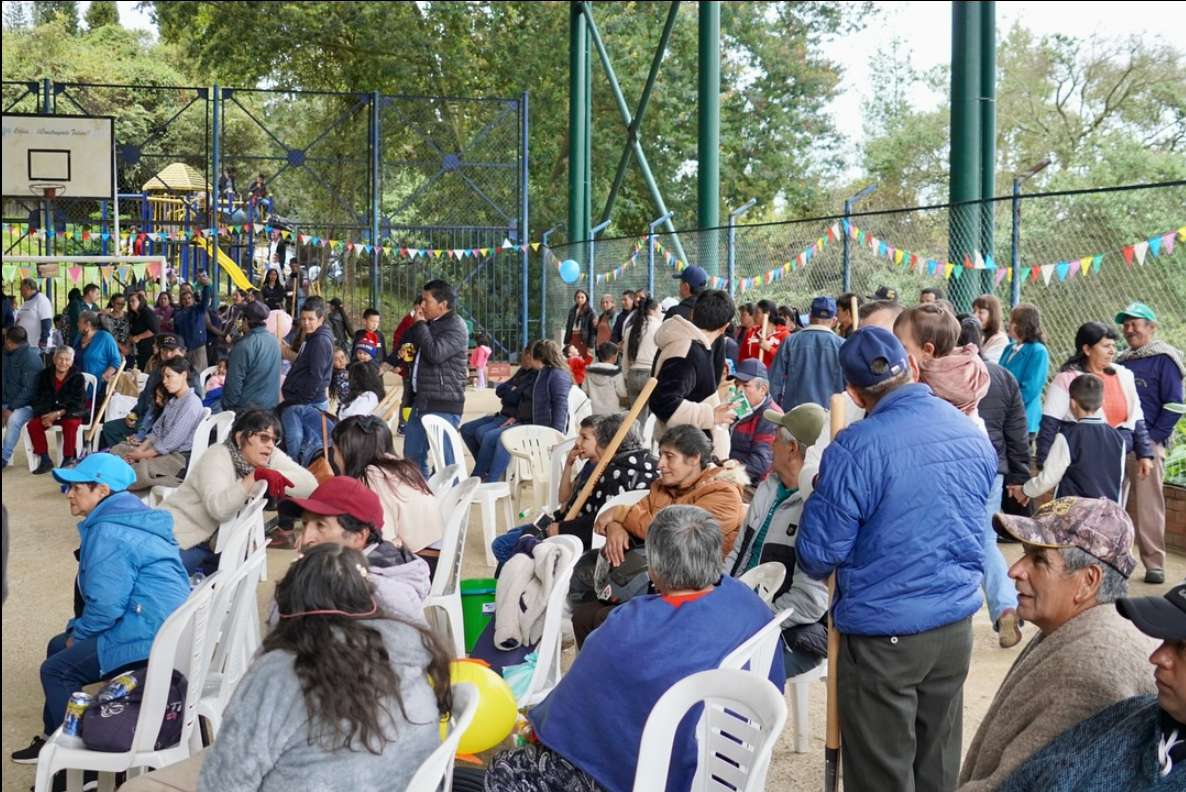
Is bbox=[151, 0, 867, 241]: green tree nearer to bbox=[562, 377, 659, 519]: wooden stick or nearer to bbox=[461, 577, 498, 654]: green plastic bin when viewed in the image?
bbox=[562, 377, 659, 519]: wooden stick

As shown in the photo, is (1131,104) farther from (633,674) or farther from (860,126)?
(633,674)

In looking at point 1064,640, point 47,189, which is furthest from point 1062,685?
point 47,189

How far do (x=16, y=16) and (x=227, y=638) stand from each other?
48485mm

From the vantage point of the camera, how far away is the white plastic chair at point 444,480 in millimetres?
5711

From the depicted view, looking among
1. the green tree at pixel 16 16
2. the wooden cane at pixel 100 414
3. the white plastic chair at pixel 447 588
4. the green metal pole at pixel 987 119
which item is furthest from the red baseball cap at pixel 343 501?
the green tree at pixel 16 16

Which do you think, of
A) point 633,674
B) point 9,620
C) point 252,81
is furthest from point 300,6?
point 633,674

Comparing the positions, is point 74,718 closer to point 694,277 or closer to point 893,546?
point 893,546

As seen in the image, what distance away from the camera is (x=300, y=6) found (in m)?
26.8

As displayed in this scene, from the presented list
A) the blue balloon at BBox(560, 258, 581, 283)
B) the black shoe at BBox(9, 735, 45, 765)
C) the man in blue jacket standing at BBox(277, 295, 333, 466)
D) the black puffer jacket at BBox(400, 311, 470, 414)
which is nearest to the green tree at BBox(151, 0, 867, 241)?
the blue balloon at BBox(560, 258, 581, 283)

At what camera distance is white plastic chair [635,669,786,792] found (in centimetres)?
266

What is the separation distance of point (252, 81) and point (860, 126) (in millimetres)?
16372

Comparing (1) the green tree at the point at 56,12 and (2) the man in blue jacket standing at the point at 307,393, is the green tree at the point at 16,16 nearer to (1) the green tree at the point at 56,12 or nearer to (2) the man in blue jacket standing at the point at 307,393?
(1) the green tree at the point at 56,12

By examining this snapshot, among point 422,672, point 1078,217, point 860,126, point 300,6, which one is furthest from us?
point 860,126

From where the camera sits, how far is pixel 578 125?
818 inches
